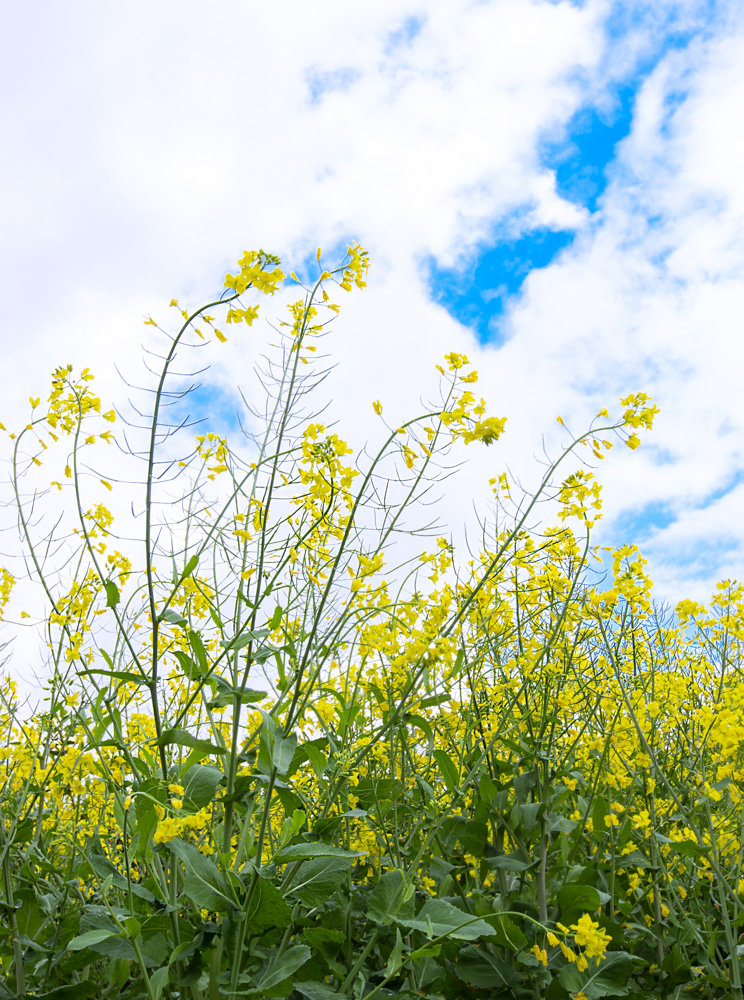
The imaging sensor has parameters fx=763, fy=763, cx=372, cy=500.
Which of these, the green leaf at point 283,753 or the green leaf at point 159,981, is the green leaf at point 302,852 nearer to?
the green leaf at point 283,753

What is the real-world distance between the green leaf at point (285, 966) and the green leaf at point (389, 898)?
0.73 ft

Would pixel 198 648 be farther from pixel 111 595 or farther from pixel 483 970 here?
pixel 483 970

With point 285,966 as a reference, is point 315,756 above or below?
above

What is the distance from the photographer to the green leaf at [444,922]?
2.12 metres

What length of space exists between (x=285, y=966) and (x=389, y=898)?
1.23 ft

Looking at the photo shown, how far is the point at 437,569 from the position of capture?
11.1 ft

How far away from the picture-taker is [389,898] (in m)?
2.35

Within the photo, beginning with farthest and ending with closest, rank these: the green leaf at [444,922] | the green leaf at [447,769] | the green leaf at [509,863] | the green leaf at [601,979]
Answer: the green leaf at [509,863], the green leaf at [601,979], the green leaf at [447,769], the green leaf at [444,922]

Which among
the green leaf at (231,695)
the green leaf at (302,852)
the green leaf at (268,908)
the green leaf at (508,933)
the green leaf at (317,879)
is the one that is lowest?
the green leaf at (508,933)

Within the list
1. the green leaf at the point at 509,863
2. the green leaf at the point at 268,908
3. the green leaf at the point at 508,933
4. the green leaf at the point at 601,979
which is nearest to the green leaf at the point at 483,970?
the green leaf at the point at 508,933

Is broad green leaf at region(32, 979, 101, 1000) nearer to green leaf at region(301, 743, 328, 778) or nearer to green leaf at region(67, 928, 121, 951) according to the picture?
green leaf at region(67, 928, 121, 951)

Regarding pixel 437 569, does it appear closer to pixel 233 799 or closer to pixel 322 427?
pixel 322 427

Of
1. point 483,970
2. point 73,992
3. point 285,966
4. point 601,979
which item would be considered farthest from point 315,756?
point 601,979

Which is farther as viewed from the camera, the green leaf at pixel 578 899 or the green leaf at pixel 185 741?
the green leaf at pixel 578 899
